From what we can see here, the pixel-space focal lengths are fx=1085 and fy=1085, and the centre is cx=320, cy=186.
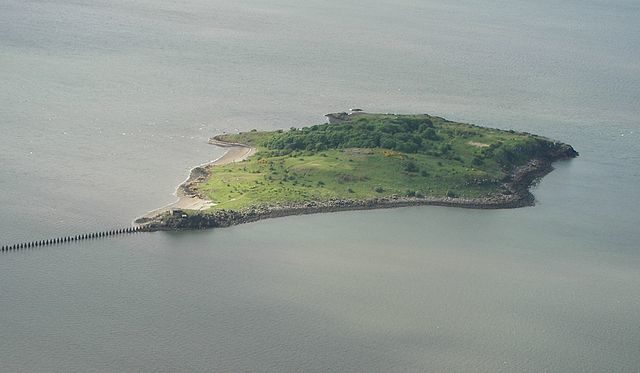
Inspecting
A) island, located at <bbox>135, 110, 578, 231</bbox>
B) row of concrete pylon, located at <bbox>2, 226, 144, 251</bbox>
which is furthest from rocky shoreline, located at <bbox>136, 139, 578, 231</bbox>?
row of concrete pylon, located at <bbox>2, 226, 144, 251</bbox>

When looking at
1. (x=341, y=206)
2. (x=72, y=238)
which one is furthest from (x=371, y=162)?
(x=72, y=238)

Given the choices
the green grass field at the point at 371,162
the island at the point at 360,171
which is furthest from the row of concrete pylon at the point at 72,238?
the green grass field at the point at 371,162

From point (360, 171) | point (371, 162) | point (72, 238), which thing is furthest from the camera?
point (371, 162)

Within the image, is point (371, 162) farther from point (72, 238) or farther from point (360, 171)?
point (72, 238)

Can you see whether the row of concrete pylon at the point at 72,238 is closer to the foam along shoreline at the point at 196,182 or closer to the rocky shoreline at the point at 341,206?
the rocky shoreline at the point at 341,206

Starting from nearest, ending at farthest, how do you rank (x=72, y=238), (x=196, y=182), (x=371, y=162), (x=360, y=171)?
(x=72, y=238)
(x=196, y=182)
(x=360, y=171)
(x=371, y=162)

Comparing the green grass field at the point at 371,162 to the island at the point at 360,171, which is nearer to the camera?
the island at the point at 360,171
